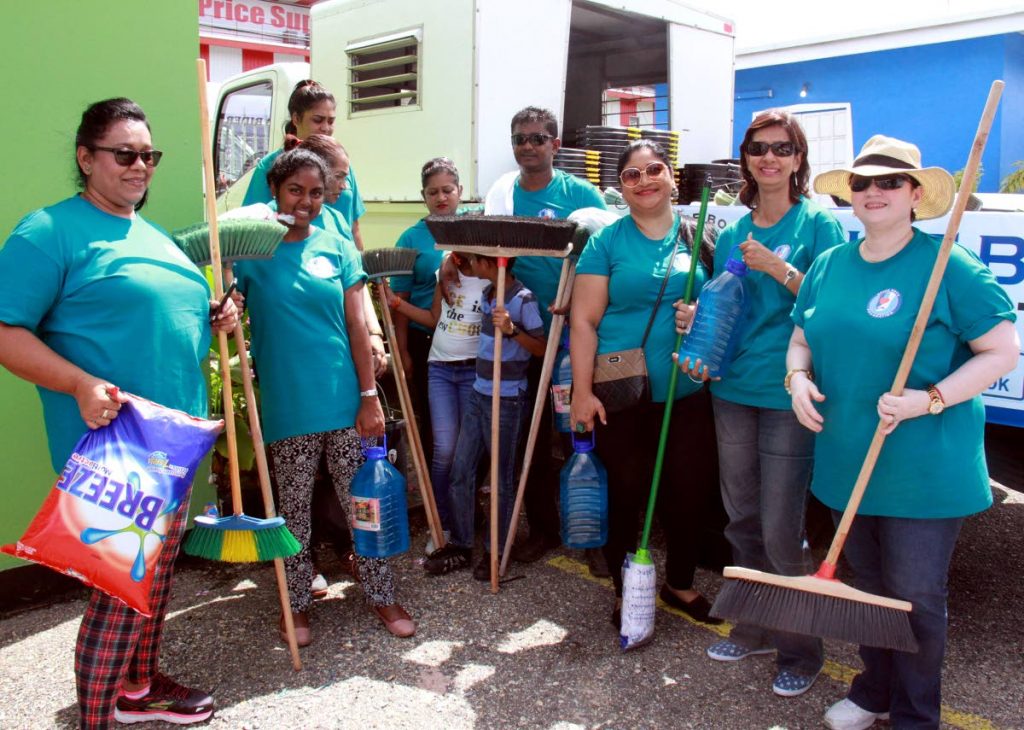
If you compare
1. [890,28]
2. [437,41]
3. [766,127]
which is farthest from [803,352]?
[890,28]

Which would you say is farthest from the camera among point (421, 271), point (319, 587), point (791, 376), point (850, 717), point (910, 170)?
point (421, 271)

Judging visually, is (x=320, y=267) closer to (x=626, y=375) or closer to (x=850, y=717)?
(x=626, y=375)

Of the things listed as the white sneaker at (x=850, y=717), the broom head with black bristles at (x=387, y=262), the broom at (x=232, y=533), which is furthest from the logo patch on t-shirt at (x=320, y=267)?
the white sneaker at (x=850, y=717)

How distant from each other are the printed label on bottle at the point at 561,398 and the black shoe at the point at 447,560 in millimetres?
869

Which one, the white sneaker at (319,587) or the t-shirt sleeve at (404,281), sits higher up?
the t-shirt sleeve at (404,281)

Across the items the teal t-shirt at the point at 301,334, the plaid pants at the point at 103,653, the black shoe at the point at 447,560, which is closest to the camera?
the plaid pants at the point at 103,653

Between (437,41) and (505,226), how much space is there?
2550 mm

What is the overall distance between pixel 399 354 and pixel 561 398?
884 mm

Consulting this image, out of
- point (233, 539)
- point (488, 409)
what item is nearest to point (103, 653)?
point (233, 539)

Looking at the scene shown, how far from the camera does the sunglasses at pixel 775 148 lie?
9.96 feet

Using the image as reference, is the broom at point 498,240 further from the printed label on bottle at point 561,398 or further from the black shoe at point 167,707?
the black shoe at point 167,707

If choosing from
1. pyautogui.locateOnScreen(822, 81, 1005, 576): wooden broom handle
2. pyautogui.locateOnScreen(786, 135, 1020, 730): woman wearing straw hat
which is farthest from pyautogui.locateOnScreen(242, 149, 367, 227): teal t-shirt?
pyautogui.locateOnScreen(822, 81, 1005, 576): wooden broom handle

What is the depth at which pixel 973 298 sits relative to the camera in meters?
2.46

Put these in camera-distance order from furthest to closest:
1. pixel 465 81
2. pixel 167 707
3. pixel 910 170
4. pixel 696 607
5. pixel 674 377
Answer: pixel 465 81 → pixel 696 607 → pixel 674 377 → pixel 167 707 → pixel 910 170
